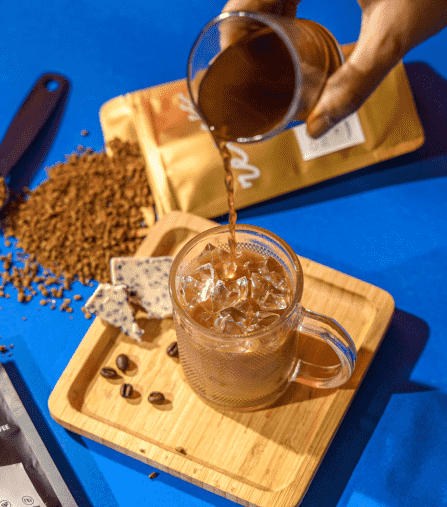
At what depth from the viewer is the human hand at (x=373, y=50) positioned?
1.15m

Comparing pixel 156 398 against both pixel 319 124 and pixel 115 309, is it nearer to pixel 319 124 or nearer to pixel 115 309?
pixel 115 309

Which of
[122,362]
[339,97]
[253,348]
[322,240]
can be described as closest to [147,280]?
[122,362]

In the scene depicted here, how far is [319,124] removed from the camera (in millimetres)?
1169

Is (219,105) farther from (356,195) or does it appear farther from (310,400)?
(356,195)

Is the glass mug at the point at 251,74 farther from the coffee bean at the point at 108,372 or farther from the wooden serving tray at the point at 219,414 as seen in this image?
the coffee bean at the point at 108,372

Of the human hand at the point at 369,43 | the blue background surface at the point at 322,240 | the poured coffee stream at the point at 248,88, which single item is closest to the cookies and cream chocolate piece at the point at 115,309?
the blue background surface at the point at 322,240

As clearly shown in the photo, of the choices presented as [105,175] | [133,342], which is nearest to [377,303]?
[133,342]

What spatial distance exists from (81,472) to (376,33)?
51.4 inches

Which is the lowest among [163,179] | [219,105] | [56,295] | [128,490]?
[128,490]

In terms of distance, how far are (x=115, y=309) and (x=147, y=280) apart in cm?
12

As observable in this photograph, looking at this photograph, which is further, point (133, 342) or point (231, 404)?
point (133, 342)

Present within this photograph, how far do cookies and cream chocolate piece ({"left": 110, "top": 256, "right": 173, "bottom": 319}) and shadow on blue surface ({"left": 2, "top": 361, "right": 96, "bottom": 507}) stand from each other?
430 mm

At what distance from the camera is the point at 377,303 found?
1.58m

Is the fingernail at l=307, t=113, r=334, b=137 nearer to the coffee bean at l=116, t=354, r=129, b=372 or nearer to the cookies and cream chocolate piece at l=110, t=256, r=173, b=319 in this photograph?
the cookies and cream chocolate piece at l=110, t=256, r=173, b=319
